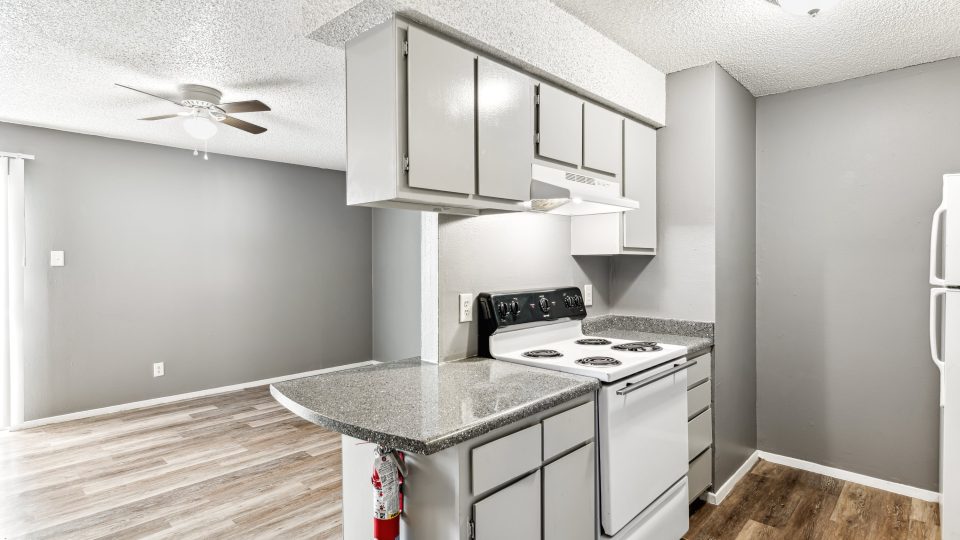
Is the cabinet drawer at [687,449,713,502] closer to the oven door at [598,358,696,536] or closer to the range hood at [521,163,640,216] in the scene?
the oven door at [598,358,696,536]

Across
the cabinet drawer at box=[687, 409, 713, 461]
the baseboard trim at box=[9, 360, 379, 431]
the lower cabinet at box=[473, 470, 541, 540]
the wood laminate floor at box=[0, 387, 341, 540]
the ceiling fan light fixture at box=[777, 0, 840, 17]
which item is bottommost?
the wood laminate floor at box=[0, 387, 341, 540]

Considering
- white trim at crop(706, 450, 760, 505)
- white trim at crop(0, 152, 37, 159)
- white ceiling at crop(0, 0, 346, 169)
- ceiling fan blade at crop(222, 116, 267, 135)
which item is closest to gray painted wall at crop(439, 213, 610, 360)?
white ceiling at crop(0, 0, 346, 169)

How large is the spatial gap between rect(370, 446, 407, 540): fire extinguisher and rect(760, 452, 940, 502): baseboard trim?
282 centimetres

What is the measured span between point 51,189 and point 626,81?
4.52 meters

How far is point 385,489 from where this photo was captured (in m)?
1.38

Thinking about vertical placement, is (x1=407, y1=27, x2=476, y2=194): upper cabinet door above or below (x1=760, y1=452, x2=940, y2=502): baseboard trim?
above

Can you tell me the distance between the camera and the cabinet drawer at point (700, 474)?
8.24ft

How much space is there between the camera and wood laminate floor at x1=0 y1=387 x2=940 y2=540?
2438 millimetres

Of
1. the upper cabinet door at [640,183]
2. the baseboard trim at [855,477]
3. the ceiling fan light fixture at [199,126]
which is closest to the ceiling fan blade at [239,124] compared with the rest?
the ceiling fan light fixture at [199,126]

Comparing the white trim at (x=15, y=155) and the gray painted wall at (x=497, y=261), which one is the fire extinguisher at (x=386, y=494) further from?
the white trim at (x=15, y=155)

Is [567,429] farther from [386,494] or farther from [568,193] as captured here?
[568,193]

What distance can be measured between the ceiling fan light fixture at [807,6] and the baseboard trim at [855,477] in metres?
2.57

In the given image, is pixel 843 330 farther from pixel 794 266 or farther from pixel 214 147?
pixel 214 147

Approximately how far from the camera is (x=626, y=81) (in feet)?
8.51
